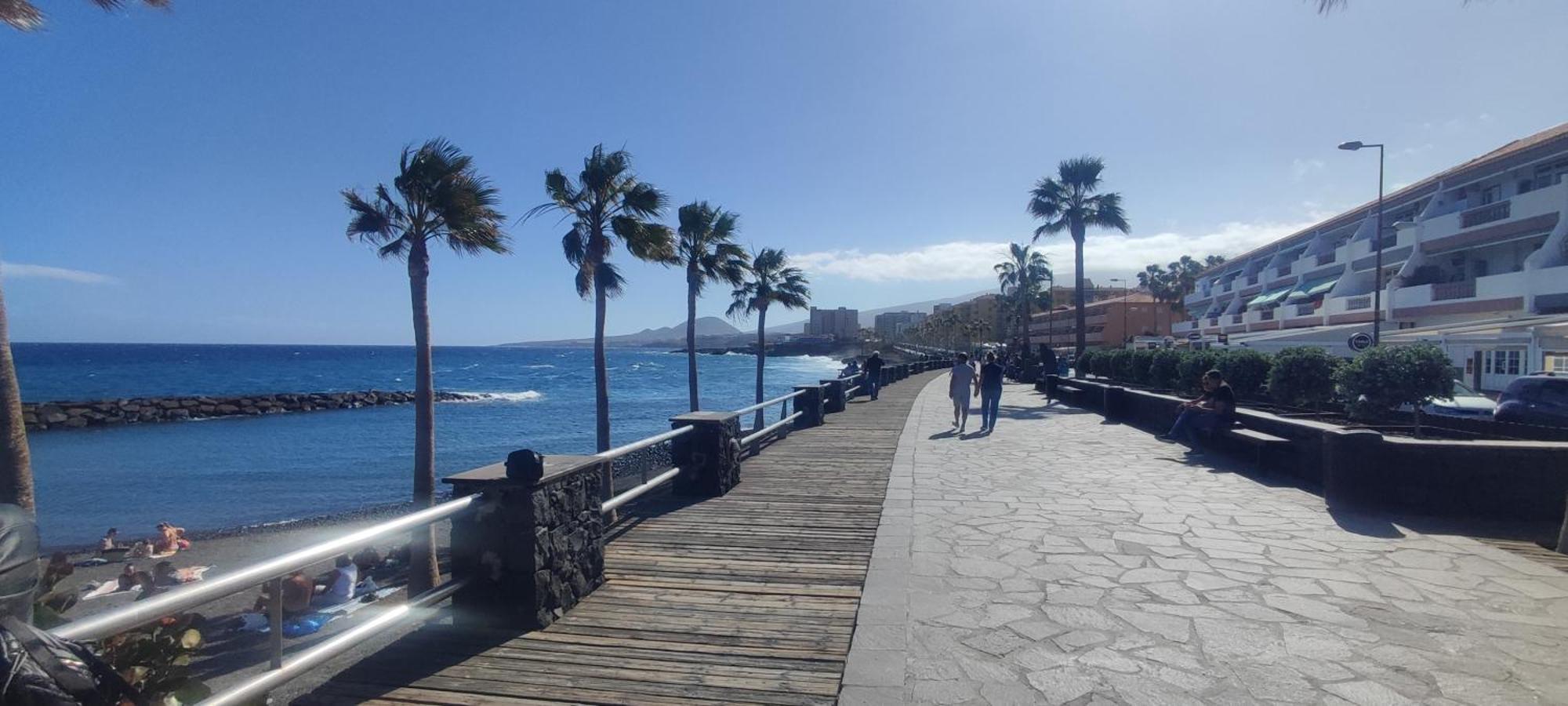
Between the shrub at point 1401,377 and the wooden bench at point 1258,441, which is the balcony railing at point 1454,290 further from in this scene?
the wooden bench at point 1258,441

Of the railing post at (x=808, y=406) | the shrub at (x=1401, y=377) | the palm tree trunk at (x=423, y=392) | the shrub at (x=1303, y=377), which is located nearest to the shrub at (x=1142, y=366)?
the shrub at (x=1303, y=377)

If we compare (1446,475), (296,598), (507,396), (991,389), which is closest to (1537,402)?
(991,389)

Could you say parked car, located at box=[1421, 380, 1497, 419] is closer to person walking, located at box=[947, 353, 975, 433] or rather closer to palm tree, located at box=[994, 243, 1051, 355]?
person walking, located at box=[947, 353, 975, 433]

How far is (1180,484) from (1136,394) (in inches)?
283

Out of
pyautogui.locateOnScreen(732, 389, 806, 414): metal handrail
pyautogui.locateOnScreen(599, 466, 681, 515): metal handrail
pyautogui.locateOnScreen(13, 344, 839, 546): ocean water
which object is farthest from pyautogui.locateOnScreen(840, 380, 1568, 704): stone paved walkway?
pyautogui.locateOnScreen(13, 344, 839, 546): ocean water

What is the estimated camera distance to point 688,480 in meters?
8.31

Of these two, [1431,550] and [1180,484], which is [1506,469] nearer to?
[1431,550]

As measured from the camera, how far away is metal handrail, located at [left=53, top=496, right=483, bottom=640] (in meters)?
2.13

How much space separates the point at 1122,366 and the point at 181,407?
62669 millimetres

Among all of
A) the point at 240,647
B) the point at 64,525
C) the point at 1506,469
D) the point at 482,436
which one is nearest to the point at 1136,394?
the point at 1506,469

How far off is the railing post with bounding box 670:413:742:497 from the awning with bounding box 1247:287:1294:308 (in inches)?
2023

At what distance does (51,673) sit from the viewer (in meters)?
1.83

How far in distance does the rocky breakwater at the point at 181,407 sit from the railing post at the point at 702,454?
161 ft

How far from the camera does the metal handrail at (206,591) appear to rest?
2.13 meters
